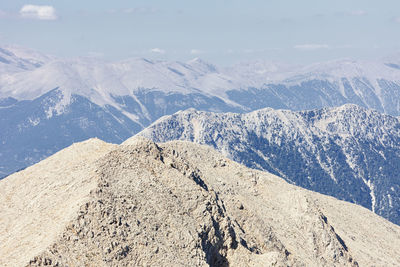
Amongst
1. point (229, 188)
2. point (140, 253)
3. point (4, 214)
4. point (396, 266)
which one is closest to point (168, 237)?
point (140, 253)

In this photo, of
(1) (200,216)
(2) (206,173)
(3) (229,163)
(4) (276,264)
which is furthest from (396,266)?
(1) (200,216)

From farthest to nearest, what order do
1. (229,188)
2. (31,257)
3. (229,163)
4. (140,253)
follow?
(229,163) → (229,188) → (140,253) → (31,257)

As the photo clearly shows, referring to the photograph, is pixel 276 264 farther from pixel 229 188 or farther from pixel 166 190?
pixel 229 188

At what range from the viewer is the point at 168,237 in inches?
2125

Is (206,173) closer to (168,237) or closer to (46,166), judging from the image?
(46,166)

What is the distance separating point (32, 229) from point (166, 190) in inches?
622

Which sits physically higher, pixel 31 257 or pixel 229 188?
pixel 31 257

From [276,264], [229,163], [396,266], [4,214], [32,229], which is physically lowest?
[396,266]

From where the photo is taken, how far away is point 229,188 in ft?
297

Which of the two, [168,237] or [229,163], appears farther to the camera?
[229,163]

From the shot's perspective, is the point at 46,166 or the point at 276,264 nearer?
the point at 276,264

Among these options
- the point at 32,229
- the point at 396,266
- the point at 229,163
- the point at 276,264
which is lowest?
the point at 396,266

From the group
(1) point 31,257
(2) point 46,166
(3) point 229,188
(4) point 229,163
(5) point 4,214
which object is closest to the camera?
(1) point 31,257

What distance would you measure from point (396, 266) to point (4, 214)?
283 feet
